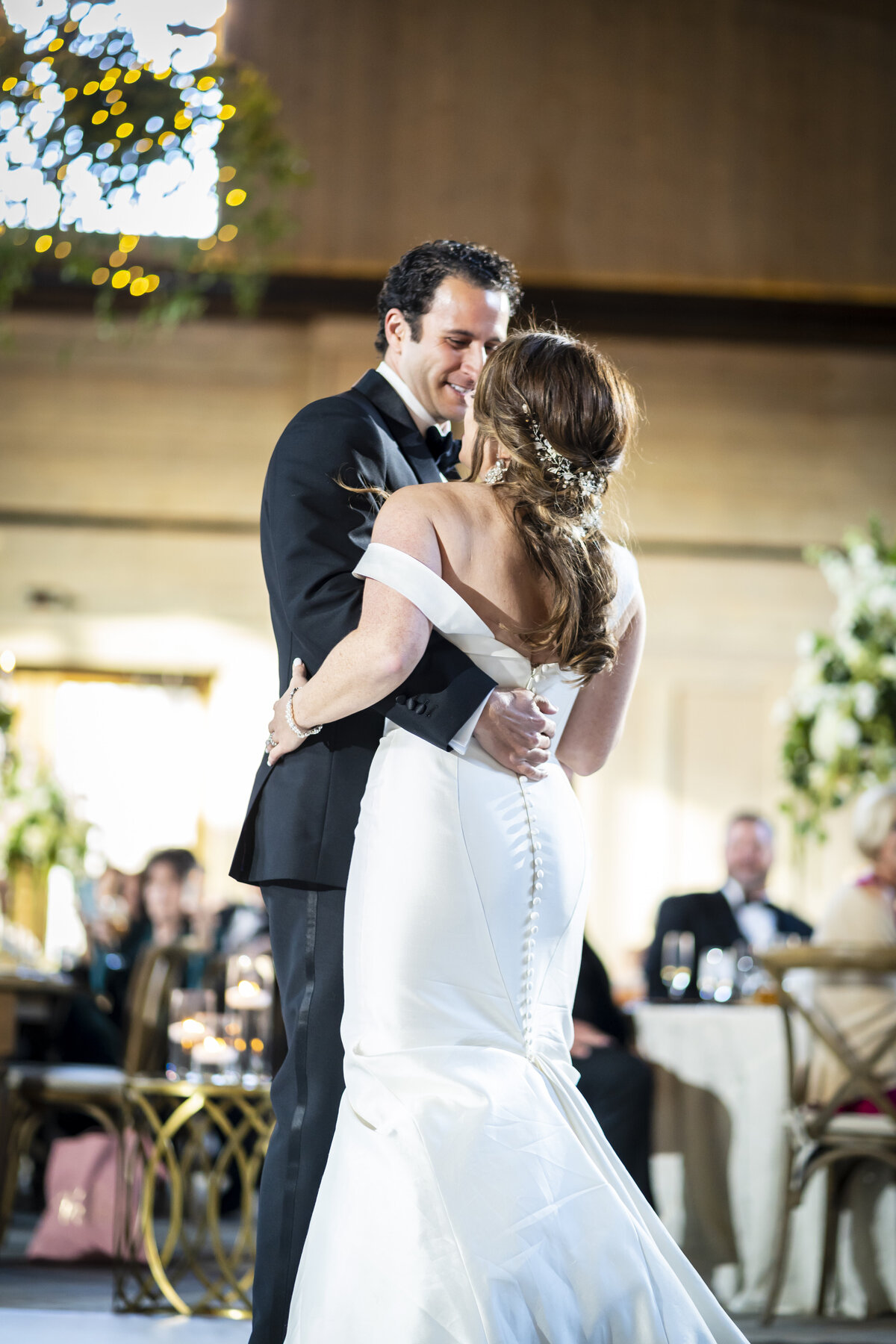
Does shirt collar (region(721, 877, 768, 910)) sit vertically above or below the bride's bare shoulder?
below

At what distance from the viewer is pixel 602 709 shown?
2.63m

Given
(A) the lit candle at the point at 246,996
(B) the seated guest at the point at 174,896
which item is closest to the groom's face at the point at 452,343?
(A) the lit candle at the point at 246,996

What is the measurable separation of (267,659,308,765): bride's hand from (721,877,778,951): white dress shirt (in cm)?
448

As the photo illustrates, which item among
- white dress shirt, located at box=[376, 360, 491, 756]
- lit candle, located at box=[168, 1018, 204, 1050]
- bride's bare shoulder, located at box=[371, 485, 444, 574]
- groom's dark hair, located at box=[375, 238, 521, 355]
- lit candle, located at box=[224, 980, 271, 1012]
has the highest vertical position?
groom's dark hair, located at box=[375, 238, 521, 355]

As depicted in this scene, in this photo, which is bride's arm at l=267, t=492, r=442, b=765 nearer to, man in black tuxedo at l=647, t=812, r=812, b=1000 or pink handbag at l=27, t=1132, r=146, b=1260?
pink handbag at l=27, t=1132, r=146, b=1260

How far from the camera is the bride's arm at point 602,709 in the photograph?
260 centimetres

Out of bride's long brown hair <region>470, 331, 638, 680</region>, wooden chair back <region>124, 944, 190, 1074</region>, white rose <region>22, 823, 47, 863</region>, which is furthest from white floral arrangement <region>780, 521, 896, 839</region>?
bride's long brown hair <region>470, 331, 638, 680</region>

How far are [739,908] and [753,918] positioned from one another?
0.23 feet

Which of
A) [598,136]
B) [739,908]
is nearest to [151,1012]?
[739,908]

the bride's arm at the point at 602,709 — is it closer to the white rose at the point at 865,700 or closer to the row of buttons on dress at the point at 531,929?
the row of buttons on dress at the point at 531,929

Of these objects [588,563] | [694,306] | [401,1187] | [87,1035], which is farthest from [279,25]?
[401,1187]

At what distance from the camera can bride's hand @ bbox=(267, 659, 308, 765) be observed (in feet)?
8.22

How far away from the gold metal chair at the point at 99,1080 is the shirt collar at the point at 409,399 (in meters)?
2.70

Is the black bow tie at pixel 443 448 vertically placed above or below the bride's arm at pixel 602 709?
above
